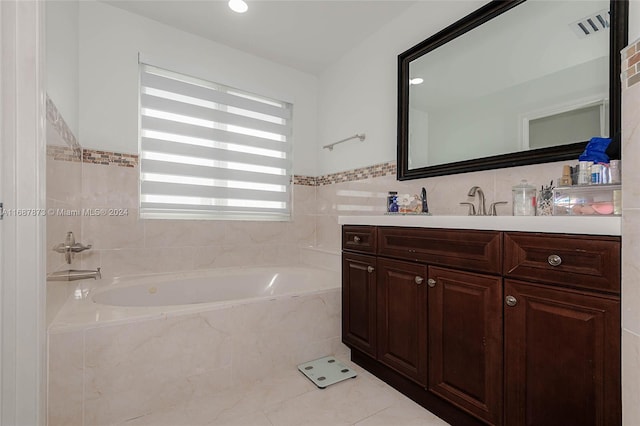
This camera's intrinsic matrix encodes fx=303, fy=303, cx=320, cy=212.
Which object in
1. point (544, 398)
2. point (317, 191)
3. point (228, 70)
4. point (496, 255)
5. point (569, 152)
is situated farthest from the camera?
point (317, 191)

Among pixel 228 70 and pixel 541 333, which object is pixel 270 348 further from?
pixel 228 70

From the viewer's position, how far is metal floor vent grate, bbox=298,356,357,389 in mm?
1697

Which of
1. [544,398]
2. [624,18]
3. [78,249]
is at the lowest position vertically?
[544,398]

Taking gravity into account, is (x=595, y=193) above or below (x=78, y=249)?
above

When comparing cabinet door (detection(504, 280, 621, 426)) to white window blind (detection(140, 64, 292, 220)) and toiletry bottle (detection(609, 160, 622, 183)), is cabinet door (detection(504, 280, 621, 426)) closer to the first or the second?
toiletry bottle (detection(609, 160, 622, 183))

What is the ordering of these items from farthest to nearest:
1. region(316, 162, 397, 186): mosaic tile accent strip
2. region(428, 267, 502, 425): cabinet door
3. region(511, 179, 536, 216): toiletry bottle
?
region(316, 162, 397, 186): mosaic tile accent strip
region(511, 179, 536, 216): toiletry bottle
region(428, 267, 502, 425): cabinet door

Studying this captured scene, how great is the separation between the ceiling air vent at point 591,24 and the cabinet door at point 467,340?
44.6 inches

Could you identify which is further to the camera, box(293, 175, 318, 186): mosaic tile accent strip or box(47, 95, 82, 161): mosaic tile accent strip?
box(293, 175, 318, 186): mosaic tile accent strip

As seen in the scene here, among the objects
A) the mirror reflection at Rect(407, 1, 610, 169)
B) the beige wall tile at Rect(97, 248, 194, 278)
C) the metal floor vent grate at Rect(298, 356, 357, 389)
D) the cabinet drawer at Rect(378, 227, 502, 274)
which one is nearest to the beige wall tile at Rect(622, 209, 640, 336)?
the cabinet drawer at Rect(378, 227, 502, 274)

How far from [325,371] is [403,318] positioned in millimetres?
647

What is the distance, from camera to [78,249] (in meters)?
1.69

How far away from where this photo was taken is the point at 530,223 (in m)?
1.03

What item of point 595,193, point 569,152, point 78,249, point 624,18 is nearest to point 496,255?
point 595,193

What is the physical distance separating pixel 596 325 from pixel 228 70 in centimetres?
281
